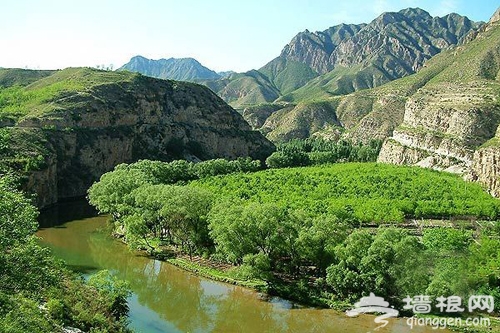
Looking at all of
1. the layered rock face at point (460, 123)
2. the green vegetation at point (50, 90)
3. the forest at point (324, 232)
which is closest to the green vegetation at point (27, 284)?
the forest at point (324, 232)

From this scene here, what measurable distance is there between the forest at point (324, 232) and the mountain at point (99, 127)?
666 inches

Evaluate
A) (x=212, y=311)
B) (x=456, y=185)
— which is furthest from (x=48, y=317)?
(x=456, y=185)

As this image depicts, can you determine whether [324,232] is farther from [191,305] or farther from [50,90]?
[50,90]

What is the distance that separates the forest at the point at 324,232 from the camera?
38688mm

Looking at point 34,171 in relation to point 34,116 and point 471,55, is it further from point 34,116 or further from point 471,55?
point 471,55

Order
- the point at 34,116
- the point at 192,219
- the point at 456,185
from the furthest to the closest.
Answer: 1. the point at 34,116
2. the point at 456,185
3. the point at 192,219

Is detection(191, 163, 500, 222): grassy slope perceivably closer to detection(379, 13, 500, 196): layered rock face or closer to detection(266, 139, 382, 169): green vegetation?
detection(379, 13, 500, 196): layered rock face

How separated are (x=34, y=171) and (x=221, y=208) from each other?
1764 inches

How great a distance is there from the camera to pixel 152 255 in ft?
179

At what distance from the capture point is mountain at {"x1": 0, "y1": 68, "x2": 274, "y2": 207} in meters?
86.2

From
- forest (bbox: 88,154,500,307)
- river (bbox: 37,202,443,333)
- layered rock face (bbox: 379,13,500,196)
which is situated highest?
layered rock face (bbox: 379,13,500,196)

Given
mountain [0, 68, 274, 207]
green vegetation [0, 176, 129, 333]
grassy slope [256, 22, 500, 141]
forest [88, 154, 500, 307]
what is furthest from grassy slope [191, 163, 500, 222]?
grassy slope [256, 22, 500, 141]

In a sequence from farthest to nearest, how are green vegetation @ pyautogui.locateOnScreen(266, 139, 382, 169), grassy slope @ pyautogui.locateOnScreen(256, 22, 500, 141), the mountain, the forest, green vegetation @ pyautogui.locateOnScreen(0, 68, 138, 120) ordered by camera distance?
grassy slope @ pyautogui.locateOnScreen(256, 22, 500, 141) < green vegetation @ pyautogui.locateOnScreen(266, 139, 382, 169) < green vegetation @ pyautogui.locateOnScreen(0, 68, 138, 120) < the mountain < the forest

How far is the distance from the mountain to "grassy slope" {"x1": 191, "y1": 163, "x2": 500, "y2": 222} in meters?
29.6
